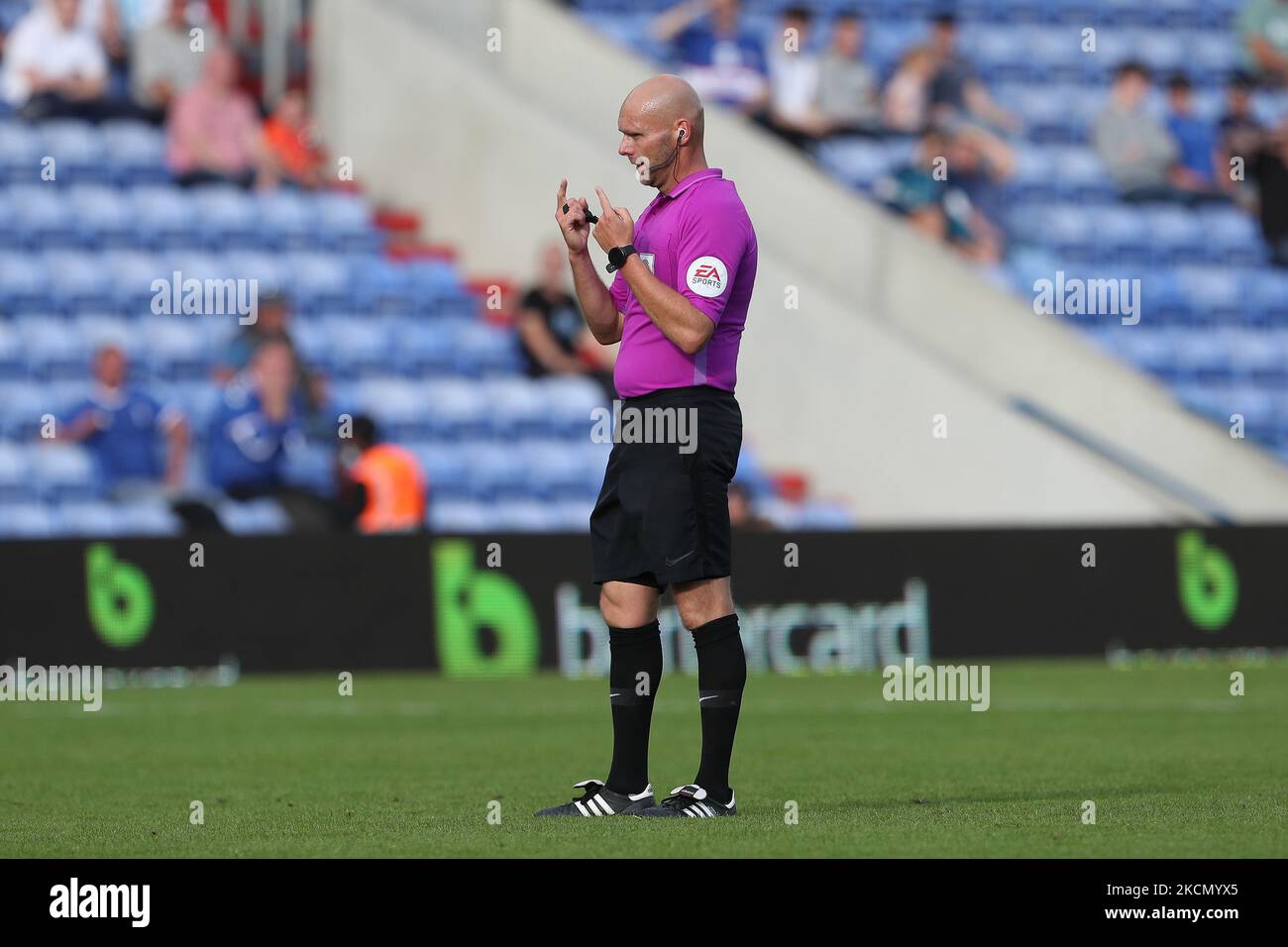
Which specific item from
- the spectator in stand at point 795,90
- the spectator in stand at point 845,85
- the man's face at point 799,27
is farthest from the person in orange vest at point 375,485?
the spectator in stand at point 845,85

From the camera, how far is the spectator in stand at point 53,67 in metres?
17.8

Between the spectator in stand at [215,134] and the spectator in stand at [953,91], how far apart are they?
20.1ft

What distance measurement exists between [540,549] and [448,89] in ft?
17.8

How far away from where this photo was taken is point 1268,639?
15.7 metres

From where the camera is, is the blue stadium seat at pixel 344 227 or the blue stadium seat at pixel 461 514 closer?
the blue stadium seat at pixel 461 514

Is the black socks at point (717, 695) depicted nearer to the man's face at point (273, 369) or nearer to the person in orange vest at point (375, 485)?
the person in orange vest at point (375, 485)

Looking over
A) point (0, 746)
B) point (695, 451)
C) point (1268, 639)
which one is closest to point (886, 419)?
point (1268, 639)

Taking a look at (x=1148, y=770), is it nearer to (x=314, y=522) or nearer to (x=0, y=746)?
(x=0, y=746)

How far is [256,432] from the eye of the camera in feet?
50.8

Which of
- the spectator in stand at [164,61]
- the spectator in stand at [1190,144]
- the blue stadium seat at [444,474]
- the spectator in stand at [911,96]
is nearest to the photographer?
the blue stadium seat at [444,474]

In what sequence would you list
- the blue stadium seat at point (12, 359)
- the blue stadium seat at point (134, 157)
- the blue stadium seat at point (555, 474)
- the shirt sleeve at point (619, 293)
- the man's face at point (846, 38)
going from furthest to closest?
the man's face at point (846, 38), the blue stadium seat at point (134, 157), the blue stadium seat at point (555, 474), the blue stadium seat at point (12, 359), the shirt sleeve at point (619, 293)

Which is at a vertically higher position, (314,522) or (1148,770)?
(314,522)

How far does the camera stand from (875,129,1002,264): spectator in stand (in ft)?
64.2

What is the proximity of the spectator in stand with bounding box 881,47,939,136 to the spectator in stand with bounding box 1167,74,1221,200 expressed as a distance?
104 inches
